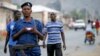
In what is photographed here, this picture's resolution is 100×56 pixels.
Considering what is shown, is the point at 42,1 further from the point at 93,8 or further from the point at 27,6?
the point at 27,6

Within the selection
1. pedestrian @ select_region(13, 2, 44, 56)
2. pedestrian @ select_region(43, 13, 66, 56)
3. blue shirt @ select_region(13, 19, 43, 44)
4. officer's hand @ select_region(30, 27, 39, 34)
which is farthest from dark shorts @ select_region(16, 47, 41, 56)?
pedestrian @ select_region(43, 13, 66, 56)

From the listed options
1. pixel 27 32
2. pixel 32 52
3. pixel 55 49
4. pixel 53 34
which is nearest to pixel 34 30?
pixel 27 32

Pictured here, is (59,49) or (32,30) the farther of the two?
(59,49)

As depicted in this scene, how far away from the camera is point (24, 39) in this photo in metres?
6.93

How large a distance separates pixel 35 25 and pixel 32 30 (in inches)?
7.1

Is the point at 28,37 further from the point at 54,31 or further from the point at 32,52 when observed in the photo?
the point at 54,31

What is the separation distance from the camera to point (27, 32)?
6902mm

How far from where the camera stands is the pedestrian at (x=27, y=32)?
6877mm

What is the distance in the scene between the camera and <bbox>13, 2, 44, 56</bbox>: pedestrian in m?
6.88

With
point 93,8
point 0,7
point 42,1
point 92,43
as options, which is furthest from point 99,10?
point 92,43

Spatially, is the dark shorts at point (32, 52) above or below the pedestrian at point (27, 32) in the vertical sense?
below

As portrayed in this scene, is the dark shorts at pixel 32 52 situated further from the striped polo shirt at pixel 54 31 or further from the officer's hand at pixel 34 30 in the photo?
the striped polo shirt at pixel 54 31

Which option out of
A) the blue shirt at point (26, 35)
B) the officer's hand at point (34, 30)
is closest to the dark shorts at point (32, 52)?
the blue shirt at point (26, 35)

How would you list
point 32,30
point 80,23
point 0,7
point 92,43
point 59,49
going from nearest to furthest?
point 32,30 → point 59,49 → point 92,43 → point 0,7 → point 80,23
